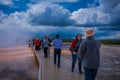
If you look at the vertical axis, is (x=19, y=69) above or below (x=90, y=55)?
below

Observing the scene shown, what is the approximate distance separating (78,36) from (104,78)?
2.14 meters

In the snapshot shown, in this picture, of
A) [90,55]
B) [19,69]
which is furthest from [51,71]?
[19,69]

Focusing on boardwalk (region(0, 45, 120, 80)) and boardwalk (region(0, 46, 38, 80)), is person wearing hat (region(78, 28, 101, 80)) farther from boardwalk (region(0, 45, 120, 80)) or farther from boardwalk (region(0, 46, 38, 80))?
boardwalk (region(0, 46, 38, 80))

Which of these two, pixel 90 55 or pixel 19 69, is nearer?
pixel 90 55

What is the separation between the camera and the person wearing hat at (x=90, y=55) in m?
9.57

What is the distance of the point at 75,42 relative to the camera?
51.4 ft

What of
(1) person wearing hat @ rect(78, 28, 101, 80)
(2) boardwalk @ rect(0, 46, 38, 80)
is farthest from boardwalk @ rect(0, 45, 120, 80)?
(1) person wearing hat @ rect(78, 28, 101, 80)

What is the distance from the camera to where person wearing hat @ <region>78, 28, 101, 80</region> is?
9.57 m

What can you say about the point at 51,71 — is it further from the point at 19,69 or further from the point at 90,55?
the point at 19,69

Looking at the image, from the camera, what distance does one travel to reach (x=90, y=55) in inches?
380

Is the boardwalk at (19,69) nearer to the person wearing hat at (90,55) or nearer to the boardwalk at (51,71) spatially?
the boardwalk at (51,71)

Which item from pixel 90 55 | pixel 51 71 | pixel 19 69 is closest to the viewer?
pixel 90 55

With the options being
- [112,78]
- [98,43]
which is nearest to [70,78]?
[112,78]

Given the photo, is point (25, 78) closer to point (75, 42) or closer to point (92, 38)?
point (75, 42)
